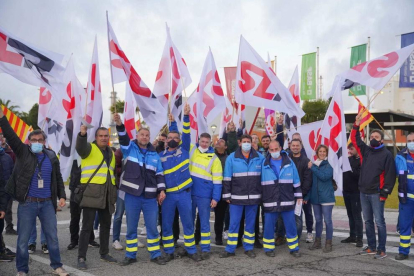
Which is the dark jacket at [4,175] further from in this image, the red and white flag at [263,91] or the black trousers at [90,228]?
the red and white flag at [263,91]

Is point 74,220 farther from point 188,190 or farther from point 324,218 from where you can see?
point 324,218

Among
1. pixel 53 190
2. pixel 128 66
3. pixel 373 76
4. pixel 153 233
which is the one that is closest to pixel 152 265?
pixel 153 233

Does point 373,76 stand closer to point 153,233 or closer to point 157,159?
point 157,159

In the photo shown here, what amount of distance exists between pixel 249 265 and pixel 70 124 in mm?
4355

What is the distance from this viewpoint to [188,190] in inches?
252

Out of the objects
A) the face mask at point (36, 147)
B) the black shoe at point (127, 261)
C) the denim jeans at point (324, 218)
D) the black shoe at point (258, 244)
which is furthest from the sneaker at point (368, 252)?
the face mask at point (36, 147)

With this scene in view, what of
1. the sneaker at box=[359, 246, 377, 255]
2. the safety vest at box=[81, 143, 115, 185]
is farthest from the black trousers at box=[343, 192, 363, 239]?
the safety vest at box=[81, 143, 115, 185]

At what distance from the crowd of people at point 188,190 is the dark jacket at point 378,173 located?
0.02 metres

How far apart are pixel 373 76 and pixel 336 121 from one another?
117cm

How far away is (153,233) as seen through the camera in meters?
6.01

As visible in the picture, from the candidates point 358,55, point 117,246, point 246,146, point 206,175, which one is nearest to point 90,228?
point 117,246

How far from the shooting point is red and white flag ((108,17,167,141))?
6.88 meters

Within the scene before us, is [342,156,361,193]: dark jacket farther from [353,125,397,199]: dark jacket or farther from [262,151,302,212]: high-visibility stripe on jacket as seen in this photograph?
[262,151,302,212]: high-visibility stripe on jacket

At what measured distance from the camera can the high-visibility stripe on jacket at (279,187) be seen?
21.6ft
